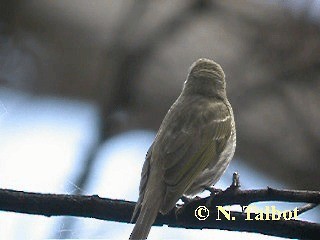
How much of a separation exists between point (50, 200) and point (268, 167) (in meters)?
0.46

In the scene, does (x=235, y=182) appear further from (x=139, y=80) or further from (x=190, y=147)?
(x=139, y=80)

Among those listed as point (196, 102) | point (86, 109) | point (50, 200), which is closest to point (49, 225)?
point (50, 200)

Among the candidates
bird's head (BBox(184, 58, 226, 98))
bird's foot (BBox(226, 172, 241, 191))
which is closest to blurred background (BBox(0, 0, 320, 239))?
bird's head (BBox(184, 58, 226, 98))

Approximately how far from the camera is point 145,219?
100 centimetres

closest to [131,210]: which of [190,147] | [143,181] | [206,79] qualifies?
[143,181]

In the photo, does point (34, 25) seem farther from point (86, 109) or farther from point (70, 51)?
point (86, 109)

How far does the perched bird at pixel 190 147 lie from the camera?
40.8 inches

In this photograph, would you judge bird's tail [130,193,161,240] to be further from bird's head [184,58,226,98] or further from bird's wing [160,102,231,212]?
bird's head [184,58,226,98]

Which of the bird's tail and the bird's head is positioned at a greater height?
the bird's head

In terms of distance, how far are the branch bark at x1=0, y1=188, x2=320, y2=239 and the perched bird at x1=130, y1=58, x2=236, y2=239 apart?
0.04 meters

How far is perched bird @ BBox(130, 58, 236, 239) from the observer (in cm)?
104

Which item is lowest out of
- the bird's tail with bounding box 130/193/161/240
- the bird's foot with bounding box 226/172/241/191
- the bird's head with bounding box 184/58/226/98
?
the bird's tail with bounding box 130/193/161/240

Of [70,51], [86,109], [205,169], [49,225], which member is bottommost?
[49,225]

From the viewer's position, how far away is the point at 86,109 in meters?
1.31
